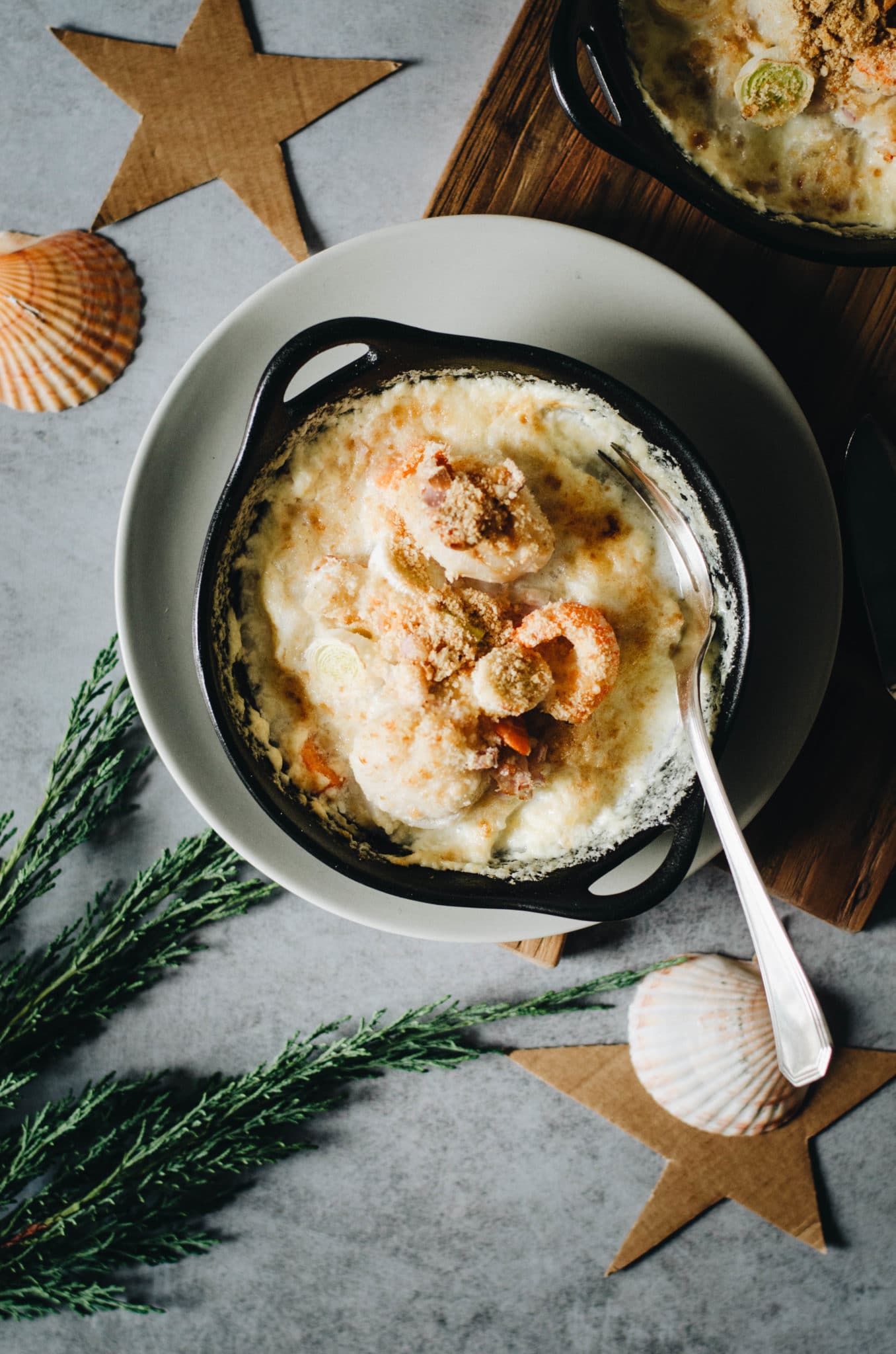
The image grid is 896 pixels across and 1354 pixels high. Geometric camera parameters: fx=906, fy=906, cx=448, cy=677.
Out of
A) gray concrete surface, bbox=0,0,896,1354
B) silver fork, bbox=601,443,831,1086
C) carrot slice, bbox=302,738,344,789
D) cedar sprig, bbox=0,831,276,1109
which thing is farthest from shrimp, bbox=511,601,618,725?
cedar sprig, bbox=0,831,276,1109

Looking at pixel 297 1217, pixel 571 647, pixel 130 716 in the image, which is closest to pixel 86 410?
pixel 130 716

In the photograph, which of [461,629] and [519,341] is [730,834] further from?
[519,341]

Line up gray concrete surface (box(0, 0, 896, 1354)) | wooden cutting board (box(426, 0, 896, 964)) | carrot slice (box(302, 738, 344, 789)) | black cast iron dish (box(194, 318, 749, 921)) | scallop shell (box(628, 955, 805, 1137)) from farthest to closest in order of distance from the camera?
scallop shell (box(628, 955, 805, 1137))
gray concrete surface (box(0, 0, 896, 1354))
wooden cutting board (box(426, 0, 896, 964))
carrot slice (box(302, 738, 344, 789))
black cast iron dish (box(194, 318, 749, 921))

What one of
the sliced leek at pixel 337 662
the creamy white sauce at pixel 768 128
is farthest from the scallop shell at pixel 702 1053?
the creamy white sauce at pixel 768 128

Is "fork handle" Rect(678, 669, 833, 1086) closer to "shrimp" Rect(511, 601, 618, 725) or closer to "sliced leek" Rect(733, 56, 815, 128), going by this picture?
"shrimp" Rect(511, 601, 618, 725)

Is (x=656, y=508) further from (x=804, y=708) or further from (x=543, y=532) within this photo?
(x=804, y=708)
